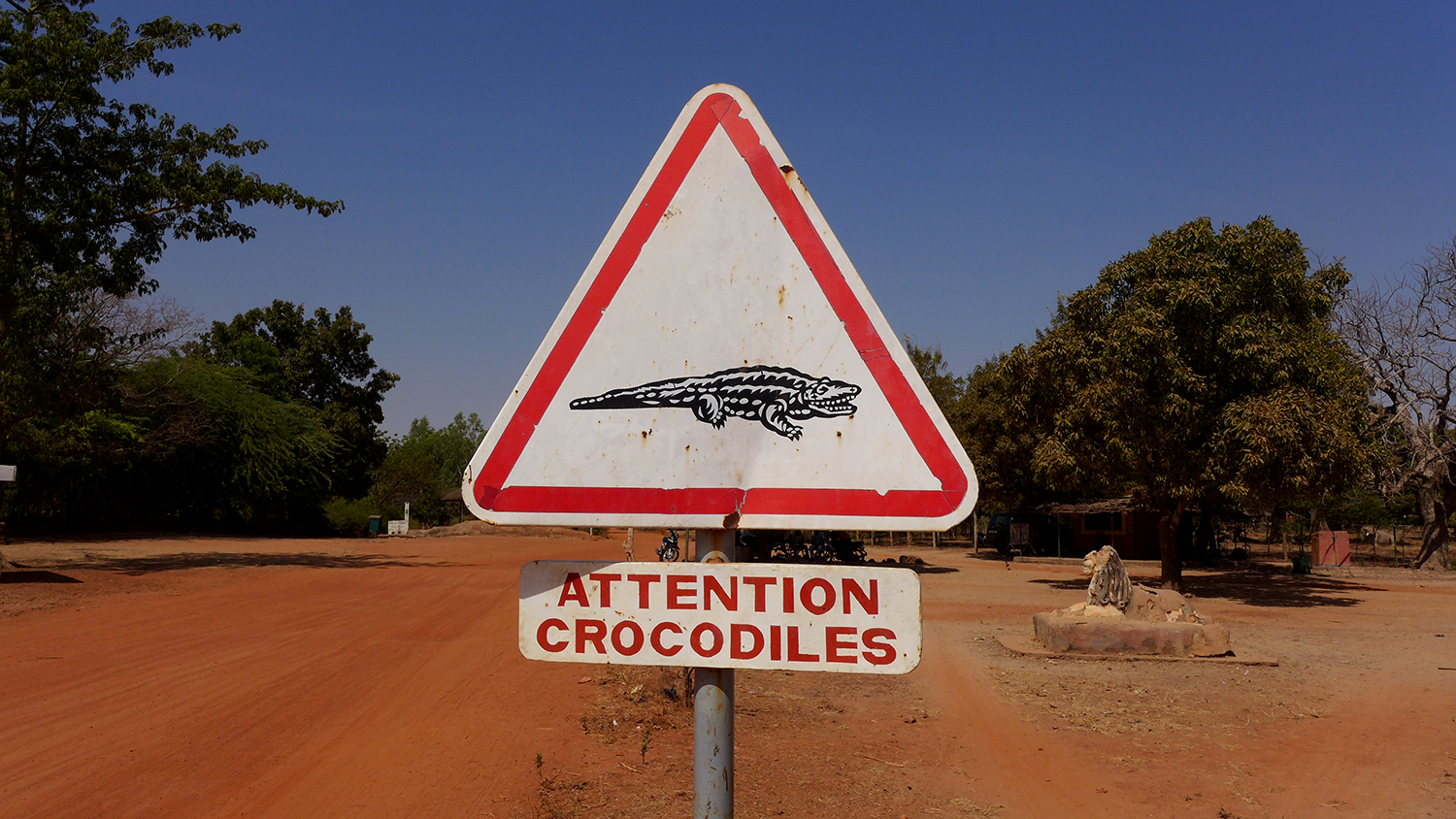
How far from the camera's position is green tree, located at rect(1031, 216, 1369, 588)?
642 inches

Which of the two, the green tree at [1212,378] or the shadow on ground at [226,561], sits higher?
the green tree at [1212,378]

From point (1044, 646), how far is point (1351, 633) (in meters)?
6.07

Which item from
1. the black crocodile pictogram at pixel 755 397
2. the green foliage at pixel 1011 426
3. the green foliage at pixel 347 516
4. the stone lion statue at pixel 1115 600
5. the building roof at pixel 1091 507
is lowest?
the green foliage at pixel 347 516

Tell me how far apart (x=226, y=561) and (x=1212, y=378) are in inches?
911

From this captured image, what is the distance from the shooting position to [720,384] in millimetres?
1686

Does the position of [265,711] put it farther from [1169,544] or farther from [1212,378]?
[1169,544]

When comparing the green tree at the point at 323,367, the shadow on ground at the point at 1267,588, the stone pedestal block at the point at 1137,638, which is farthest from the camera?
the green tree at the point at 323,367

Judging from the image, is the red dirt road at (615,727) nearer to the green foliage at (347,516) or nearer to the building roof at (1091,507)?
the building roof at (1091,507)

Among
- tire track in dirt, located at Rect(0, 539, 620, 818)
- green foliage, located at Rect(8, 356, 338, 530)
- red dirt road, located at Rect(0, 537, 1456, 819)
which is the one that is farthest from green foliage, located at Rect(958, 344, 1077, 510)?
green foliage, located at Rect(8, 356, 338, 530)

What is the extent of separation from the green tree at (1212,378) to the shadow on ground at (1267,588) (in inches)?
97.0

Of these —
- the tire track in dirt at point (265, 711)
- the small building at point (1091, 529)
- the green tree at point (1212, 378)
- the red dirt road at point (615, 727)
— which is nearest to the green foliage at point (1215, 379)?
the green tree at point (1212, 378)

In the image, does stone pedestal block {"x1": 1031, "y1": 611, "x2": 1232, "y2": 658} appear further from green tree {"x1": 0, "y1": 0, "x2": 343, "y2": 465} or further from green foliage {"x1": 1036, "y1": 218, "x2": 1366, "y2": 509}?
green tree {"x1": 0, "y1": 0, "x2": 343, "y2": 465}

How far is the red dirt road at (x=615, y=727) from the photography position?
5484 millimetres

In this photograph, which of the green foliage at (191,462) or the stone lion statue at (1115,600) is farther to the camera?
the green foliage at (191,462)
